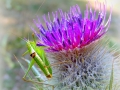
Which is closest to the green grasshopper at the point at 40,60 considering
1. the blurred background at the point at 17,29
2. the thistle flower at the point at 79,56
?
the thistle flower at the point at 79,56

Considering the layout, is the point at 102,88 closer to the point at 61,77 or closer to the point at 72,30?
the point at 61,77

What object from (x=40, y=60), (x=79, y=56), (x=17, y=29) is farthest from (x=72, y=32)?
(x=17, y=29)

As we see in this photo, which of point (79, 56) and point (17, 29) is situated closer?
point (79, 56)

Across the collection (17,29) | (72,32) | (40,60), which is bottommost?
(40,60)

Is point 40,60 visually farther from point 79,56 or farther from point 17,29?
point 17,29

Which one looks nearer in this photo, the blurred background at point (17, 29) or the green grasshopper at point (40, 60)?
the green grasshopper at point (40, 60)

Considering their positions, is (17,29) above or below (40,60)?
above

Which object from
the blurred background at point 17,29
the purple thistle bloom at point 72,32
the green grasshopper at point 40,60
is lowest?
the green grasshopper at point 40,60

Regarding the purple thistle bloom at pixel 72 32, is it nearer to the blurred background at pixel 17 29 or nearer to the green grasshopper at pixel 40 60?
the green grasshopper at pixel 40 60

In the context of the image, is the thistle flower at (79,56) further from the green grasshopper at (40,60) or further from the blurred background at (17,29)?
the blurred background at (17,29)

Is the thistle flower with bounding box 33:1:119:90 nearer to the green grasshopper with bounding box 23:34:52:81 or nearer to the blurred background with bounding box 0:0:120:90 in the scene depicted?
the green grasshopper with bounding box 23:34:52:81

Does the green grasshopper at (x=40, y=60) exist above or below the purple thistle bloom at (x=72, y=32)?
below
